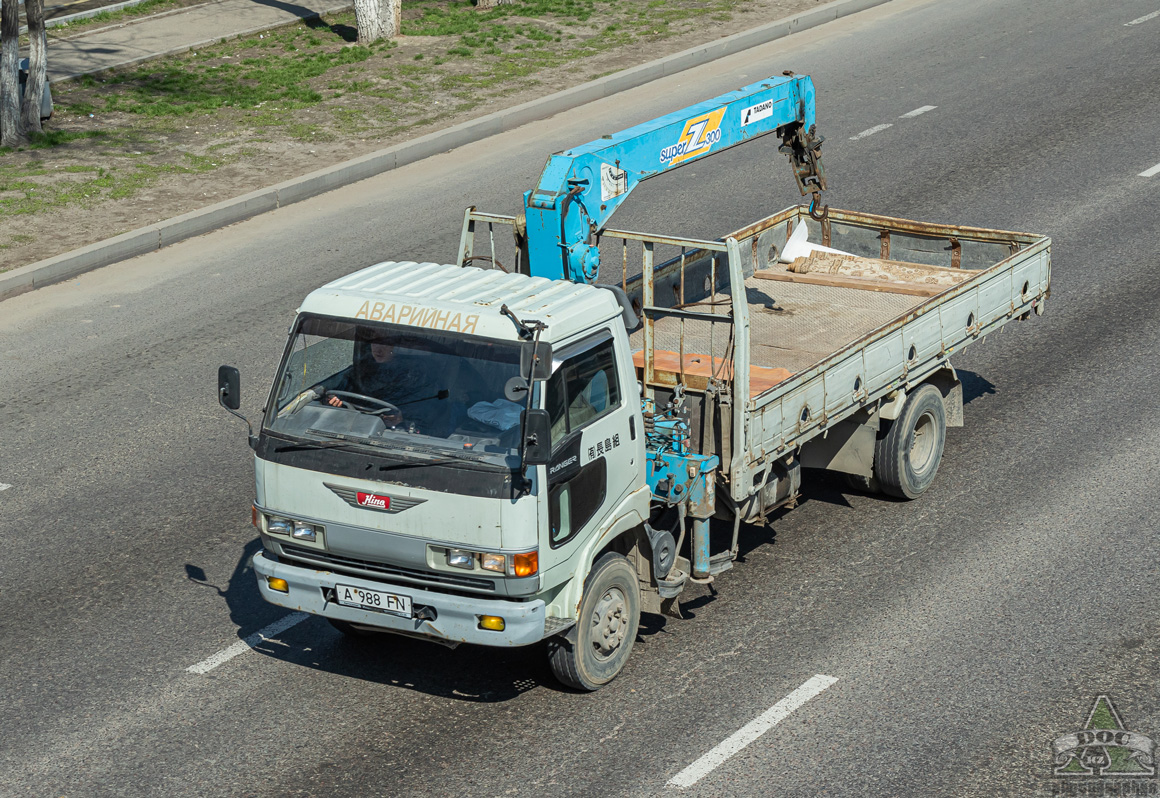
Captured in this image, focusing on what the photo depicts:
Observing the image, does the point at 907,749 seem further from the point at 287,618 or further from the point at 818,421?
the point at 287,618

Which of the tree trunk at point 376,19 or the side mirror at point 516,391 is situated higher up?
the tree trunk at point 376,19

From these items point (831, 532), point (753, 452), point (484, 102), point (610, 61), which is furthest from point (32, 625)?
point (610, 61)

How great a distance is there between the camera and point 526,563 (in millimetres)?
7320

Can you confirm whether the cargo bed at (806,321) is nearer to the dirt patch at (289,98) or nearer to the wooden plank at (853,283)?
the wooden plank at (853,283)

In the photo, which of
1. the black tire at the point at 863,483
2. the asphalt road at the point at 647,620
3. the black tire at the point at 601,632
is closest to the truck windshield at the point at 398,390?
the black tire at the point at 601,632

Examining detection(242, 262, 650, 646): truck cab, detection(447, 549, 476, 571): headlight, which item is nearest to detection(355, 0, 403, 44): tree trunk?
detection(242, 262, 650, 646): truck cab

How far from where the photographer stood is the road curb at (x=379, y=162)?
15.4 metres

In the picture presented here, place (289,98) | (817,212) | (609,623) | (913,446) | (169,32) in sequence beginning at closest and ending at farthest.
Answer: (609,623) < (913,446) < (817,212) < (289,98) < (169,32)

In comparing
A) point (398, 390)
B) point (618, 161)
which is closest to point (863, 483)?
point (618, 161)

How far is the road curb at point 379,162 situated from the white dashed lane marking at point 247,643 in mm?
7486

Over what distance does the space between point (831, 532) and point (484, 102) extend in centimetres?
1157

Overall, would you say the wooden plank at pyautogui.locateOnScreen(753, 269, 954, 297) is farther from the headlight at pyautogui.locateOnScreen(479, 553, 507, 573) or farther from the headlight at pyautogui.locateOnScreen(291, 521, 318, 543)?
the headlight at pyautogui.locateOnScreen(291, 521, 318, 543)

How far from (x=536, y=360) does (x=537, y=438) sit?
475 millimetres

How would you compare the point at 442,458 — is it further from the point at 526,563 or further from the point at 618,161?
the point at 618,161
